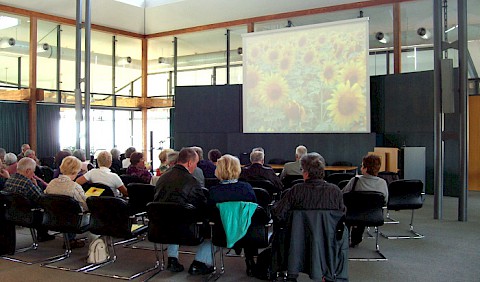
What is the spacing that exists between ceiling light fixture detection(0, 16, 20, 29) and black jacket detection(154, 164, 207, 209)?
10313 millimetres

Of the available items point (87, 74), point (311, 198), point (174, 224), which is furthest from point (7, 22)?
point (311, 198)

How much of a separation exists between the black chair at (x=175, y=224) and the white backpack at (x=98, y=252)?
97cm

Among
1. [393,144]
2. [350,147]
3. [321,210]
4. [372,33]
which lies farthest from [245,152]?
[321,210]

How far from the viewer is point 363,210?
16.7ft

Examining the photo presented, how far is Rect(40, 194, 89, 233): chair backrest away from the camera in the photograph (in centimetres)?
472

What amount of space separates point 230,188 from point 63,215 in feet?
6.10

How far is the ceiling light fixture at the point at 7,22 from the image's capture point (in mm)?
12383

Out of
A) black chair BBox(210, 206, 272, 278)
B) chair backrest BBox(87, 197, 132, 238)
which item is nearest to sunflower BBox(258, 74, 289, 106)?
chair backrest BBox(87, 197, 132, 238)

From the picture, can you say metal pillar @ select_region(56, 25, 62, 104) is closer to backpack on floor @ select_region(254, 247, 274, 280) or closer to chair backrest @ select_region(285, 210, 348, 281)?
backpack on floor @ select_region(254, 247, 274, 280)

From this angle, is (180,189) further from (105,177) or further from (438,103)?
(438,103)

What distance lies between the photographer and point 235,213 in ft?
13.4

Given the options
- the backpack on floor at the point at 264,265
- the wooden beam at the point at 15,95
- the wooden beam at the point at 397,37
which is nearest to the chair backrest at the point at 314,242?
the backpack on floor at the point at 264,265

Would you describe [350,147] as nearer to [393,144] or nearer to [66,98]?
[393,144]

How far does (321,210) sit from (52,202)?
9.13 feet
